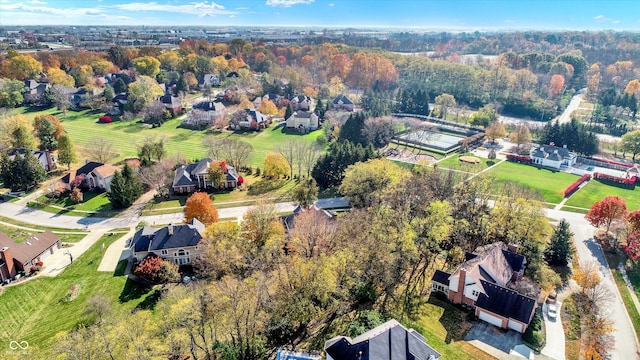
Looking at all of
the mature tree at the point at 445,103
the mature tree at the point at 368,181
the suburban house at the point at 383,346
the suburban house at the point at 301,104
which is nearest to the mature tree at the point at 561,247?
the mature tree at the point at 368,181

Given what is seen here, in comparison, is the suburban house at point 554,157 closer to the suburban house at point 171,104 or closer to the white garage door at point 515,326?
the white garage door at point 515,326

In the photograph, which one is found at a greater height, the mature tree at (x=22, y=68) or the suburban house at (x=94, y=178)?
the mature tree at (x=22, y=68)

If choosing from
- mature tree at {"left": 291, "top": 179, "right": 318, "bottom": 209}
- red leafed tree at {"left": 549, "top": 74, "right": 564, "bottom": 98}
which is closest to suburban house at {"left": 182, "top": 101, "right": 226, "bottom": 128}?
mature tree at {"left": 291, "top": 179, "right": 318, "bottom": 209}

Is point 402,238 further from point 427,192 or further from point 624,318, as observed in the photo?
point 624,318

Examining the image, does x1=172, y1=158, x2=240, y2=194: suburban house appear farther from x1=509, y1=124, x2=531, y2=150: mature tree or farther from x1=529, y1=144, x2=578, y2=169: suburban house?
x1=509, y1=124, x2=531, y2=150: mature tree

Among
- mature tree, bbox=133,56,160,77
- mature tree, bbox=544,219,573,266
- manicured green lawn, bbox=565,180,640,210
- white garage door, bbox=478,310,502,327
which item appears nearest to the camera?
white garage door, bbox=478,310,502,327

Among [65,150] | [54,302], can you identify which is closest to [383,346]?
[54,302]

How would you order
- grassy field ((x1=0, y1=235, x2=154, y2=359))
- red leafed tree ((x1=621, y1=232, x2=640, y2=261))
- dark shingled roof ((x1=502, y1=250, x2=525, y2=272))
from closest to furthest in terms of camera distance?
1. grassy field ((x1=0, y1=235, x2=154, y2=359))
2. dark shingled roof ((x1=502, y1=250, x2=525, y2=272))
3. red leafed tree ((x1=621, y1=232, x2=640, y2=261))

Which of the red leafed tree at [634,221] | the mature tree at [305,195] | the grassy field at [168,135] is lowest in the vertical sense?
the grassy field at [168,135]
